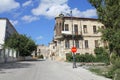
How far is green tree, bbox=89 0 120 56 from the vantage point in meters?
21.4

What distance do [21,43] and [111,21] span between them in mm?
47864

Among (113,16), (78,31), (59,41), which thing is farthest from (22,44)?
(113,16)

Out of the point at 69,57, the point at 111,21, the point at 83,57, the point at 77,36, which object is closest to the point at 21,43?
the point at 69,57

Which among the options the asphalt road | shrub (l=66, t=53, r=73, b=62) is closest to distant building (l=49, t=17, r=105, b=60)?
shrub (l=66, t=53, r=73, b=62)

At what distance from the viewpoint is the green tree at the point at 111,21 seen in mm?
21391

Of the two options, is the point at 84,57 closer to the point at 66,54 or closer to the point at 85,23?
the point at 66,54

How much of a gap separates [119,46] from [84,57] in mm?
41153

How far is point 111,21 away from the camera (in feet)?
72.7

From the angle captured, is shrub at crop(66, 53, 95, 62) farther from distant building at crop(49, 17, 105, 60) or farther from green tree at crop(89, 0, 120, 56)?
green tree at crop(89, 0, 120, 56)

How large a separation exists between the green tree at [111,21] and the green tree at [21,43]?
46036 millimetres

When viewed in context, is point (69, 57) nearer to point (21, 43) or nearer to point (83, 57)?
point (83, 57)

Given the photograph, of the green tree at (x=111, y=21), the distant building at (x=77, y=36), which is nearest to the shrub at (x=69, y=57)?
the distant building at (x=77, y=36)

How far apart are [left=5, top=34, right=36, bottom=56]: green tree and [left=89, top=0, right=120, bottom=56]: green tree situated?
4604cm

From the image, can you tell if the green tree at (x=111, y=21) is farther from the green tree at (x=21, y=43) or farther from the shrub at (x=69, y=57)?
the green tree at (x=21, y=43)
